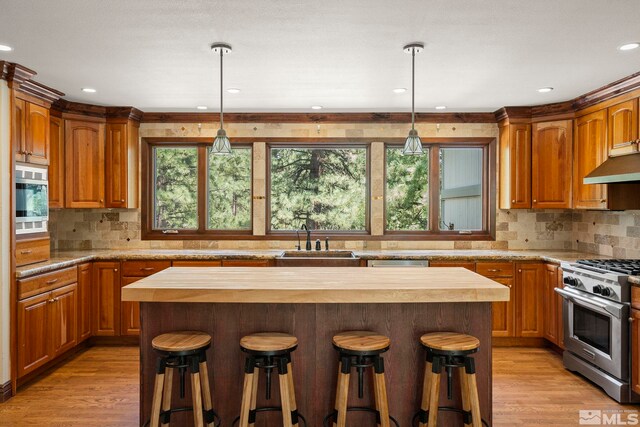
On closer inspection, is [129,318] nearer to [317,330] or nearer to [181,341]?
[181,341]

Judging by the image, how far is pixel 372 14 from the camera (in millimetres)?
2602

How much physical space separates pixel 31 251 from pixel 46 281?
0.94ft

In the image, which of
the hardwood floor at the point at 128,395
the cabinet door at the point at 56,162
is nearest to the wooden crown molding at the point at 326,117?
the cabinet door at the point at 56,162

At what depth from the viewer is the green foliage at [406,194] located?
550 cm

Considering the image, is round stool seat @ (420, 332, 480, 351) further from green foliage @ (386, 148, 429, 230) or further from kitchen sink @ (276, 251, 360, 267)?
green foliage @ (386, 148, 429, 230)

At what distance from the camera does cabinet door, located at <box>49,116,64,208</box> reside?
4574 millimetres

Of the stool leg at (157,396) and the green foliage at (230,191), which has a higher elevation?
the green foliage at (230,191)

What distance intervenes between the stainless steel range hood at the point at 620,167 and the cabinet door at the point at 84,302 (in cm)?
486

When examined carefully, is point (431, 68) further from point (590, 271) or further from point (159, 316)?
point (159, 316)

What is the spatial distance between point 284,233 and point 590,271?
3163 mm

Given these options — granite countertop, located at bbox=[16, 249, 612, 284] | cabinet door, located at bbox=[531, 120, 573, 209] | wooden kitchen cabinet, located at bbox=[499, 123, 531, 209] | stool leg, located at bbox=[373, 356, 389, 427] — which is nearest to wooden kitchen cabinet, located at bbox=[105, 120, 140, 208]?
granite countertop, located at bbox=[16, 249, 612, 284]

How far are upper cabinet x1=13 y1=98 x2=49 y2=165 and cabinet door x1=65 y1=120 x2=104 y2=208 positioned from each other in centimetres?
71

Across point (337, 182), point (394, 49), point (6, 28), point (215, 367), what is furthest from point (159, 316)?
point (337, 182)

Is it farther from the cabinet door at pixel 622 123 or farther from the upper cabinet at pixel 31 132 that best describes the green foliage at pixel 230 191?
the cabinet door at pixel 622 123
